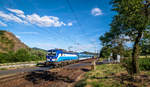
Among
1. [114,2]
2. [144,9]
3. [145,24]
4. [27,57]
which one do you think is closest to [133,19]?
[145,24]

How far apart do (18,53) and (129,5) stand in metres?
35.8

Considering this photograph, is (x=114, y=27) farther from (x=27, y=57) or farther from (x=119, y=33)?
(x=27, y=57)

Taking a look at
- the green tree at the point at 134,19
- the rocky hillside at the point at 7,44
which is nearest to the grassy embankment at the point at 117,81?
the green tree at the point at 134,19

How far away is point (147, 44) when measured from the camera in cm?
781

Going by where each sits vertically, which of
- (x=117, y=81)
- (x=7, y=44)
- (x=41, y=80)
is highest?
(x=7, y=44)

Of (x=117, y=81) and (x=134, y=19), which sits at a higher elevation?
(x=134, y=19)

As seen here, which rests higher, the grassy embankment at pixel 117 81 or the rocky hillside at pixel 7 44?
the rocky hillside at pixel 7 44

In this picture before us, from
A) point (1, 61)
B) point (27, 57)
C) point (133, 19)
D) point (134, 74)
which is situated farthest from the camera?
point (27, 57)

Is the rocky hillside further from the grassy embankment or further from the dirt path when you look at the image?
the grassy embankment

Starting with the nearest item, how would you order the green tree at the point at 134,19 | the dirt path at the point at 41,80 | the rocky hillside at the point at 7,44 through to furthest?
the green tree at the point at 134,19 < the dirt path at the point at 41,80 < the rocky hillside at the point at 7,44

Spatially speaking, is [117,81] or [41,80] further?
[41,80]

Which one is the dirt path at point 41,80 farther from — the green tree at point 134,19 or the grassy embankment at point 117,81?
the green tree at point 134,19

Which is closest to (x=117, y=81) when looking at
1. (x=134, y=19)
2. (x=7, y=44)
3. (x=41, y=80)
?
(x=134, y=19)

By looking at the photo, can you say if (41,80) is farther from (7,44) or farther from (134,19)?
(7,44)
